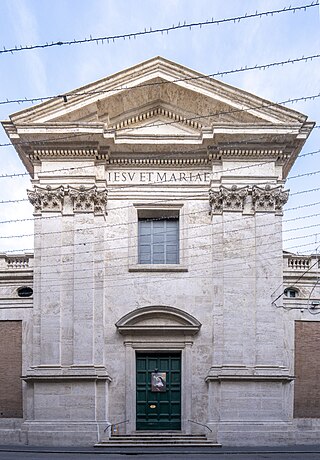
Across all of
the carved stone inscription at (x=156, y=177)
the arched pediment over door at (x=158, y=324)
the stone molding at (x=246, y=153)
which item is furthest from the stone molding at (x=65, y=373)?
the stone molding at (x=246, y=153)

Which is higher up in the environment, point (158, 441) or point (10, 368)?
point (10, 368)

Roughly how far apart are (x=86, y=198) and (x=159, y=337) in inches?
197

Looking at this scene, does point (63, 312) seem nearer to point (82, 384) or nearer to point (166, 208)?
point (82, 384)

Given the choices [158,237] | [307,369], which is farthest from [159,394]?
[158,237]

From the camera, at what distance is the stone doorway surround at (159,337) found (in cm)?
2338

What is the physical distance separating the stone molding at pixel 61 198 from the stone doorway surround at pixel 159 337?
3745 mm

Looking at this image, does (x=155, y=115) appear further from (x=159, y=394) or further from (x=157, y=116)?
(x=159, y=394)

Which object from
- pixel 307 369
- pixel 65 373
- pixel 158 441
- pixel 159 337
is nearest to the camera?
pixel 158 441

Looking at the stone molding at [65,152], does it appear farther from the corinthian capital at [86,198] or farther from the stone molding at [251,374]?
the stone molding at [251,374]

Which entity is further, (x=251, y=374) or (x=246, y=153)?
(x=246, y=153)

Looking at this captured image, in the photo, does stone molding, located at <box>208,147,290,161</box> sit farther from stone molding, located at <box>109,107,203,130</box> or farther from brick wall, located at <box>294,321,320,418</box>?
brick wall, located at <box>294,321,320,418</box>

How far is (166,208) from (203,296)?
123 inches

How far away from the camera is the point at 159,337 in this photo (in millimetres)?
23609

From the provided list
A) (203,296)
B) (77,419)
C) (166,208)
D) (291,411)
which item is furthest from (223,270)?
(77,419)
